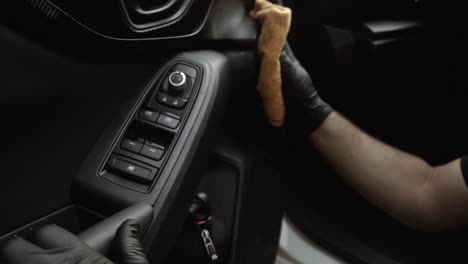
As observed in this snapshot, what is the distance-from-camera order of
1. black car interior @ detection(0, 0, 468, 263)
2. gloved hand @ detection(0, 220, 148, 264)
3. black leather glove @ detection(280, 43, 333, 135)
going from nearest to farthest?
1. gloved hand @ detection(0, 220, 148, 264)
2. black car interior @ detection(0, 0, 468, 263)
3. black leather glove @ detection(280, 43, 333, 135)

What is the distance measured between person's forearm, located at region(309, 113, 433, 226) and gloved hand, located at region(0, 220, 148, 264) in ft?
1.84

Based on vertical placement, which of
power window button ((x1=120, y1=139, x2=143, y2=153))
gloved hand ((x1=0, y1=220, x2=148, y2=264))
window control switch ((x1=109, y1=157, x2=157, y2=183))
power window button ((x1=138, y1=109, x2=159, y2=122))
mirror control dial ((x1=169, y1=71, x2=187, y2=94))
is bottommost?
gloved hand ((x1=0, y1=220, x2=148, y2=264))

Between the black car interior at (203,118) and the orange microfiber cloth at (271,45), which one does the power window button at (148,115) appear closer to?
the black car interior at (203,118)

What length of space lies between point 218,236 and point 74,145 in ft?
1.11

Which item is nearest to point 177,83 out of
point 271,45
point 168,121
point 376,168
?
point 168,121

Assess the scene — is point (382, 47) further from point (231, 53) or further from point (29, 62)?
point (29, 62)

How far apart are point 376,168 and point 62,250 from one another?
27.2 inches

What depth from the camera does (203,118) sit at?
0.77 m

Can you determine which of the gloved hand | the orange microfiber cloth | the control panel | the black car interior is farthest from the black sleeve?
the gloved hand

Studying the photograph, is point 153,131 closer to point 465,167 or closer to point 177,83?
point 177,83

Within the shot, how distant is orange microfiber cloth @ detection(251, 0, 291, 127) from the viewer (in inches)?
33.3

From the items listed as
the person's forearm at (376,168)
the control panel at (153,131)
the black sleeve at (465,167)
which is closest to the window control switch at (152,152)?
the control panel at (153,131)

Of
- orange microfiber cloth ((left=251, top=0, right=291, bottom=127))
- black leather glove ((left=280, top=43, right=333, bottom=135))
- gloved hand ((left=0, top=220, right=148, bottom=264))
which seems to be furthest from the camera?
black leather glove ((left=280, top=43, right=333, bottom=135))

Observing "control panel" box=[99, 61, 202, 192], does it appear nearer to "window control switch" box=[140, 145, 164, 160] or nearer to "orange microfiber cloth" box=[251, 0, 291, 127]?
"window control switch" box=[140, 145, 164, 160]
